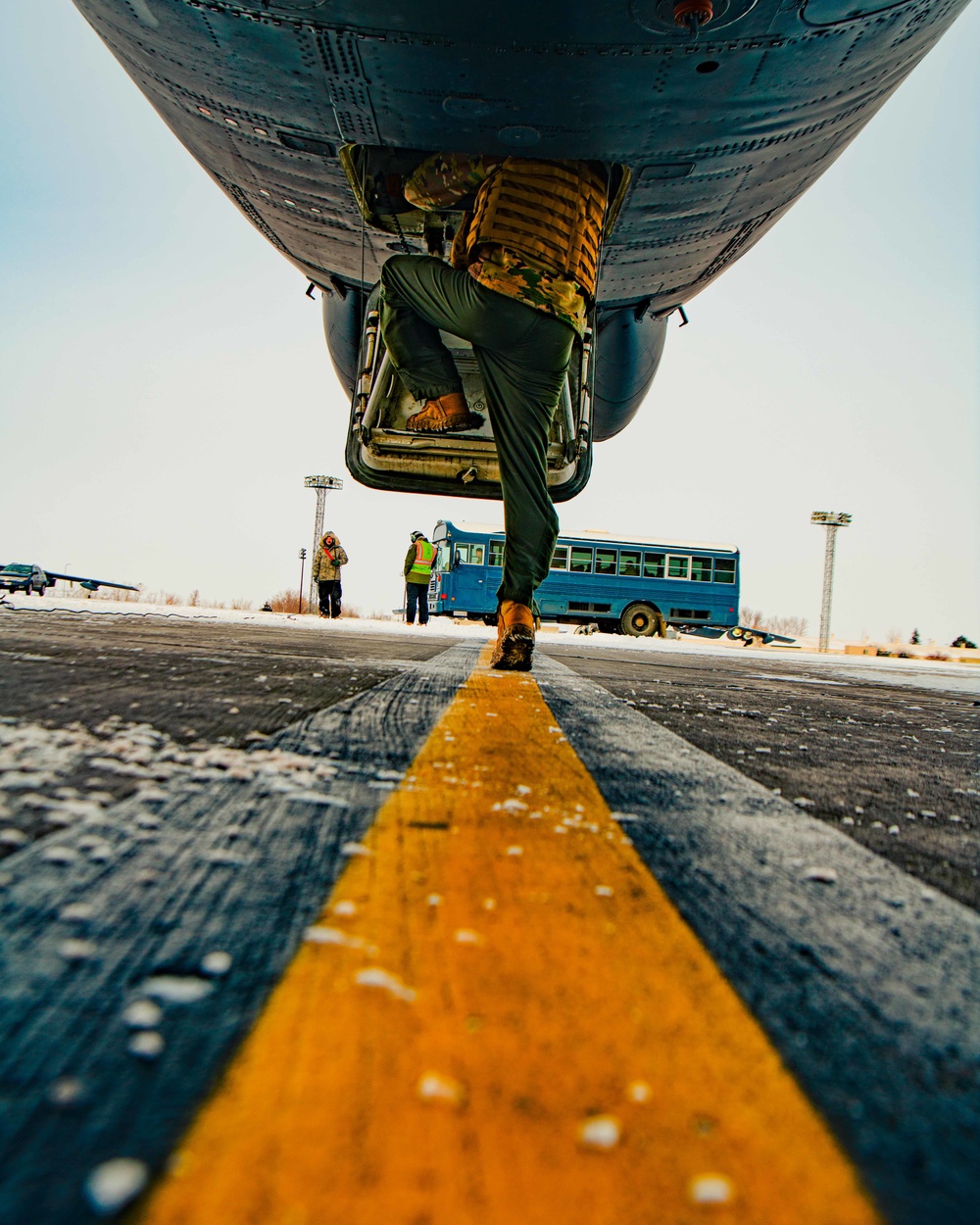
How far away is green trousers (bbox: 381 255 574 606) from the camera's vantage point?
9.77 feet

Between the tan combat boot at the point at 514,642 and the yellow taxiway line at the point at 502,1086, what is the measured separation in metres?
2.38

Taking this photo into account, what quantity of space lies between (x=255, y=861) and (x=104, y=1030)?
0.24m

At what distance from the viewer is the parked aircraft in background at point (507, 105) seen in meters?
2.66

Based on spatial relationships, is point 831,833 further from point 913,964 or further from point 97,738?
point 97,738

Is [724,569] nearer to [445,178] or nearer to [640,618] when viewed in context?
[640,618]

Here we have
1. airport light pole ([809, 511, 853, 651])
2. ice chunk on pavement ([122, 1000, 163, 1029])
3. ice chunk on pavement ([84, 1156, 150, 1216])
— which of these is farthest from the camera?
airport light pole ([809, 511, 853, 651])

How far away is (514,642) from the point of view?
9.86ft

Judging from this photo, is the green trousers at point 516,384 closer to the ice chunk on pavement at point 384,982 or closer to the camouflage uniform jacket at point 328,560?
the ice chunk on pavement at point 384,982

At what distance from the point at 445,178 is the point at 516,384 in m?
1.19

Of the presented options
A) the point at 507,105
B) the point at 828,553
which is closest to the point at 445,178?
the point at 507,105

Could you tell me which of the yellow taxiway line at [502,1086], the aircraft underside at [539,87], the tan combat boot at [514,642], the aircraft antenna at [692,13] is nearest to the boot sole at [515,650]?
the tan combat boot at [514,642]

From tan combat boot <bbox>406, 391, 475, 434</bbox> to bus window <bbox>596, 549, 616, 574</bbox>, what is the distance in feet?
50.8

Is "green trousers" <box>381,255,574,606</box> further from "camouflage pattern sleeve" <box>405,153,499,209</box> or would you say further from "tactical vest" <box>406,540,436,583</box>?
"tactical vest" <box>406,540,436,583</box>

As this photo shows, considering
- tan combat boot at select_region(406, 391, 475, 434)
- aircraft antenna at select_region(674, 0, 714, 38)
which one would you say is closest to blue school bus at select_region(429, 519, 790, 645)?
tan combat boot at select_region(406, 391, 475, 434)
